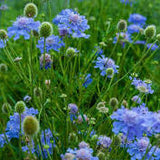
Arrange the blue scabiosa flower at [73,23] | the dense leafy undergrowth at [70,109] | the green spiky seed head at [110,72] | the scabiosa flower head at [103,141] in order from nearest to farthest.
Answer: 1. the dense leafy undergrowth at [70,109]
2. the scabiosa flower head at [103,141]
3. the green spiky seed head at [110,72]
4. the blue scabiosa flower at [73,23]

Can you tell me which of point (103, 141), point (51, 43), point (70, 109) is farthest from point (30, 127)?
point (51, 43)

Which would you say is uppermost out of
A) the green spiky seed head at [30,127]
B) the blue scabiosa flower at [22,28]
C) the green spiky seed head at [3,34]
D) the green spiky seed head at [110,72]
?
the blue scabiosa flower at [22,28]

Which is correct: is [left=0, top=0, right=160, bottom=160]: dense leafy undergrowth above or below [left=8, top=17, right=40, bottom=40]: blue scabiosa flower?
below

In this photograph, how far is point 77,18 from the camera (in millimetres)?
1714

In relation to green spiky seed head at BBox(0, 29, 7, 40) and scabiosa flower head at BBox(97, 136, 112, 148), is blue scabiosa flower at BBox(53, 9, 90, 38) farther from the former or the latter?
scabiosa flower head at BBox(97, 136, 112, 148)

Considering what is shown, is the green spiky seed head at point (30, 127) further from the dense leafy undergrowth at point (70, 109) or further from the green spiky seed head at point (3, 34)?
the green spiky seed head at point (3, 34)

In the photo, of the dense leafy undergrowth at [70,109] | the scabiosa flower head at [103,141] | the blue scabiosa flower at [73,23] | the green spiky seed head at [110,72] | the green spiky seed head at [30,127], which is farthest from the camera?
the blue scabiosa flower at [73,23]

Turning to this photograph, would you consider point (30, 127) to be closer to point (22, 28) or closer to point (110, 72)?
point (110, 72)

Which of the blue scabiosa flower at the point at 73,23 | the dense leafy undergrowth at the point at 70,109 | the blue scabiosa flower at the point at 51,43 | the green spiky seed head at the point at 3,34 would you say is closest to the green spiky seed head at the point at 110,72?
the dense leafy undergrowth at the point at 70,109

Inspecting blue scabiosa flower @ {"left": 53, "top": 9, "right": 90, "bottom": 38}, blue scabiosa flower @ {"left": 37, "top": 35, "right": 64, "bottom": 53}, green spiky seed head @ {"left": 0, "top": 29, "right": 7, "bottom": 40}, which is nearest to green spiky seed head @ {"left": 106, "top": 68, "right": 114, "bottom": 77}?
blue scabiosa flower @ {"left": 53, "top": 9, "right": 90, "bottom": 38}

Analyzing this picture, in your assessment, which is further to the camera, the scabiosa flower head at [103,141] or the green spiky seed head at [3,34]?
the green spiky seed head at [3,34]

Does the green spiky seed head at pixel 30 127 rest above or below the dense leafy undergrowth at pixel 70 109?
below

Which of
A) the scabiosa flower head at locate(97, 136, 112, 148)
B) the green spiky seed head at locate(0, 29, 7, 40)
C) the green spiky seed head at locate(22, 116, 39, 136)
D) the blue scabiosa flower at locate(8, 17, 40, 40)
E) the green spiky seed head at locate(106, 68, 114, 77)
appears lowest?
the green spiky seed head at locate(22, 116, 39, 136)

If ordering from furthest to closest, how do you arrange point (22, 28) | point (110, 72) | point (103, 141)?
point (22, 28) < point (110, 72) < point (103, 141)
